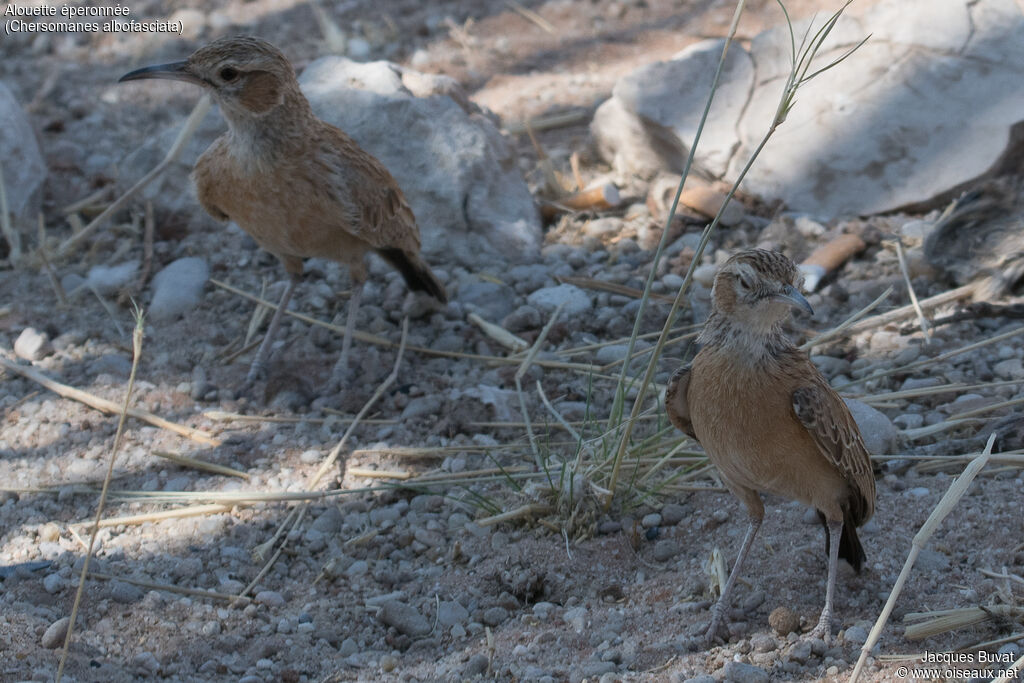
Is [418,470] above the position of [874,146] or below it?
below

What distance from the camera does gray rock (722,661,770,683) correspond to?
316 centimetres

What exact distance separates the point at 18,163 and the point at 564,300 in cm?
387

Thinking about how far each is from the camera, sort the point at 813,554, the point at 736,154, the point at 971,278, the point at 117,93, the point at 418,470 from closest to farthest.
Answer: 1. the point at 813,554
2. the point at 418,470
3. the point at 971,278
4. the point at 736,154
5. the point at 117,93

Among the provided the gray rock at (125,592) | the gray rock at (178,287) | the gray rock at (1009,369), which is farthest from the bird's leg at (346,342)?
the gray rock at (1009,369)

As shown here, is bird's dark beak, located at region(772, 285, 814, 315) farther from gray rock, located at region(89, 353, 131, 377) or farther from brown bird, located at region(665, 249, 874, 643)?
gray rock, located at region(89, 353, 131, 377)

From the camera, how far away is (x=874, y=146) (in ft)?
21.7

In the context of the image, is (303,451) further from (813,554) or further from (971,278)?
(971,278)

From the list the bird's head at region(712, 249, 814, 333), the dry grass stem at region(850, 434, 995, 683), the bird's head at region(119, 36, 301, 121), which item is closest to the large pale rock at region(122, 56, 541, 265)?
the bird's head at region(119, 36, 301, 121)

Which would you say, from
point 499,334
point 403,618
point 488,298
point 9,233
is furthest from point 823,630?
point 9,233

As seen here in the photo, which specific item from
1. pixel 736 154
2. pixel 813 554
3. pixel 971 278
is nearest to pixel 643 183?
pixel 736 154

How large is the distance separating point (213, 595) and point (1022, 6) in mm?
6273

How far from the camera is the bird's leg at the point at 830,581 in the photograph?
3404 millimetres

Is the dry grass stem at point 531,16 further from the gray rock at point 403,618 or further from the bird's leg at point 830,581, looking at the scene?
the bird's leg at point 830,581

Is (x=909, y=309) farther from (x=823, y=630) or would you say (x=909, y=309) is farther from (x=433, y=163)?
(x=433, y=163)
